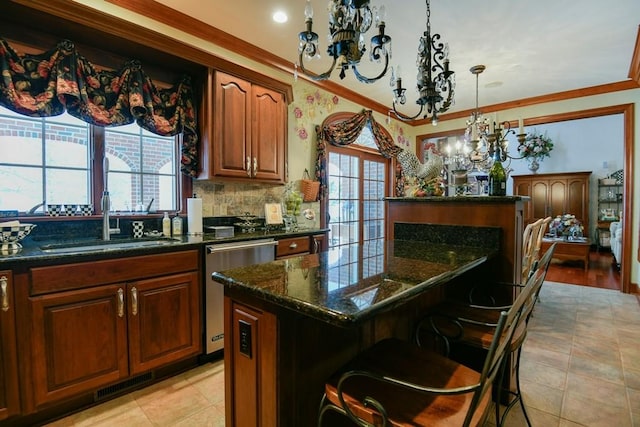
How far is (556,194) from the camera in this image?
833 cm

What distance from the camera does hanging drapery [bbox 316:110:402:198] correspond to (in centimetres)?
400

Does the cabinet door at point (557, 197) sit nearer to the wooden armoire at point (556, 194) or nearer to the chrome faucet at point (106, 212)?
the wooden armoire at point (556, 194)

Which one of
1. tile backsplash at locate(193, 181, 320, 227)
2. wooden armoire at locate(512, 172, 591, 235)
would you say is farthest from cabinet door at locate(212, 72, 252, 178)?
wooden armoire at locate(512, 172, 591, 235)

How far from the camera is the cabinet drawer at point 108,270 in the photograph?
1.68 meters

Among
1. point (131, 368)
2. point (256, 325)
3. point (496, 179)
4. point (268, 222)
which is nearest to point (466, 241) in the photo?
point (496, 179)

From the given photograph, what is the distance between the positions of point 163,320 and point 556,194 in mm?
9657

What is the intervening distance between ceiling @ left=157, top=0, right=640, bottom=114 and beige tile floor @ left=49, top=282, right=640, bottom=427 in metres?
2.83

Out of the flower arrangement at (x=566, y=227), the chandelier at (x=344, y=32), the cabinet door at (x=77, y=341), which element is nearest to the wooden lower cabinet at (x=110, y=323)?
the cabinet door at (x=77, y=341)

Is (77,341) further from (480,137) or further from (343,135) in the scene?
(480,137)

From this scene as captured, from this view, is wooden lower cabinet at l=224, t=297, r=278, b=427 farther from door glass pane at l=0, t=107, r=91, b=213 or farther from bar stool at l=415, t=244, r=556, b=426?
door glass pane at l=0, t=107, r=91, b=213

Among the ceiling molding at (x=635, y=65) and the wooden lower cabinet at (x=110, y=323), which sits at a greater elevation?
the ceiling molding at (x=635, y=65)

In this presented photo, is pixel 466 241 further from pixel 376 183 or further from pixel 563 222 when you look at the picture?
pixel 563 222

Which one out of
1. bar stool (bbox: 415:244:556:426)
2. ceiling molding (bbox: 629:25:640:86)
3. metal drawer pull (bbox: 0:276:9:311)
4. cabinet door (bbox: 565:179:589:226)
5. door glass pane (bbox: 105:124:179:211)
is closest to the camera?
bar stool (bbox: 415:244:556:426)

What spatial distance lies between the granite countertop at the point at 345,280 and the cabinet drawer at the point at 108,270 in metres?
1.04
